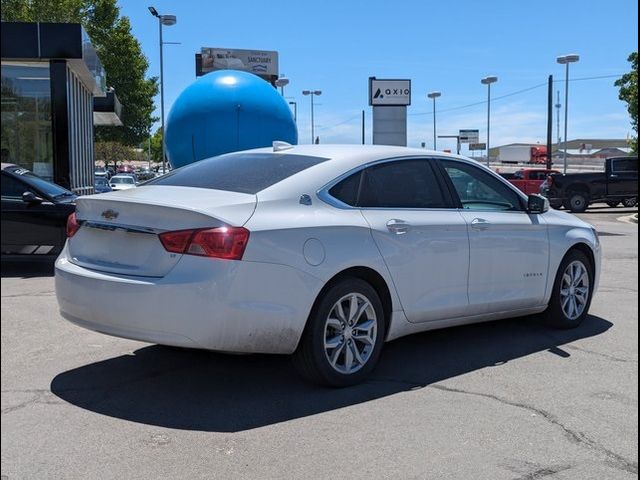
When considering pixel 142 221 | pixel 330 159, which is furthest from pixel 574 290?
pixel 142 221

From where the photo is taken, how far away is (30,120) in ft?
48.0

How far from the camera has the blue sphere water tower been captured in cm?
1234

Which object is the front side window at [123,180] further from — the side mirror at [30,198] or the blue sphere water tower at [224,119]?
the side mirror at [30,198]

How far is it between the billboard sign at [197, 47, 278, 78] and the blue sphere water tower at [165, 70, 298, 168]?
80.2 ft

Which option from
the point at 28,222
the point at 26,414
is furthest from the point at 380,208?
the point at 28,222

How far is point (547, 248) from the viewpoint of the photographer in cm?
603

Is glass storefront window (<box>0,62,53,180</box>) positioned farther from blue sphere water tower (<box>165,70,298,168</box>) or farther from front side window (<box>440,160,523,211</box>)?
front side window (<box>440,160,523,211</box>)

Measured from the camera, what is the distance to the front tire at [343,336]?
4449mm

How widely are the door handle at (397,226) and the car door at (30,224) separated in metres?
6.08

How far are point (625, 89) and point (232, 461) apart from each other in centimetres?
2814

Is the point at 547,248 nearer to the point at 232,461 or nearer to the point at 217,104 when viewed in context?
the point at 232,461

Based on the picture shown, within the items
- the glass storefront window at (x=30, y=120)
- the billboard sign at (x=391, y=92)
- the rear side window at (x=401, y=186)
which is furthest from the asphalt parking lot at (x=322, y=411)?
the billboard sign at (x=391, y=92)

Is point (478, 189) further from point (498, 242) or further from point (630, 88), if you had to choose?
point (630, 88)

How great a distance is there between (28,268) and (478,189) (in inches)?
276
